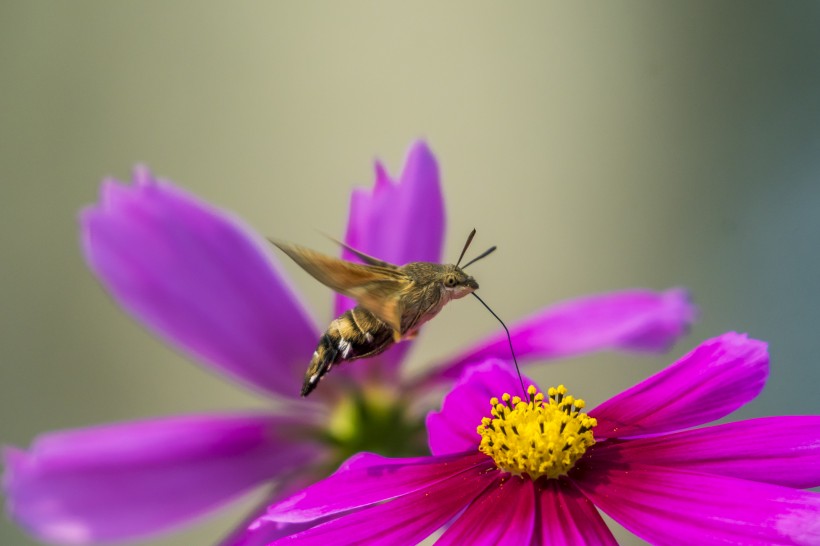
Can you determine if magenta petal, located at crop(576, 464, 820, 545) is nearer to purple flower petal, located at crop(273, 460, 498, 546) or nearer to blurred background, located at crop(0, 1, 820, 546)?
purple flower petal, located at crop(273, 460, 498, 546)

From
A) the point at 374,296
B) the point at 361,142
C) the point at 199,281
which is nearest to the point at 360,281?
the point at 374,296

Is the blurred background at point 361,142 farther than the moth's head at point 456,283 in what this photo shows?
Yes

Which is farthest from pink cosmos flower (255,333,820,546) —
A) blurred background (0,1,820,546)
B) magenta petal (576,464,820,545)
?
blurred background (0,1,820,546)

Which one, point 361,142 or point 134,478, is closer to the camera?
point 134,478

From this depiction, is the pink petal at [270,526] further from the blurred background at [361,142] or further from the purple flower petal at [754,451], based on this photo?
the blurred background at [361,142]

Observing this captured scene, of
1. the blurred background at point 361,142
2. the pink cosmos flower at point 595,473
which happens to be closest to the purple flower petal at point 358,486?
the pink cosmos flower at point 595,473

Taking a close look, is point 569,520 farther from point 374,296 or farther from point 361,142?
point 361,142

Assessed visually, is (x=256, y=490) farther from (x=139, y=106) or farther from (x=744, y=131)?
(x=139, y=106)

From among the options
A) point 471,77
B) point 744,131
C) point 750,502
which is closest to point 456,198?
point 471,77
